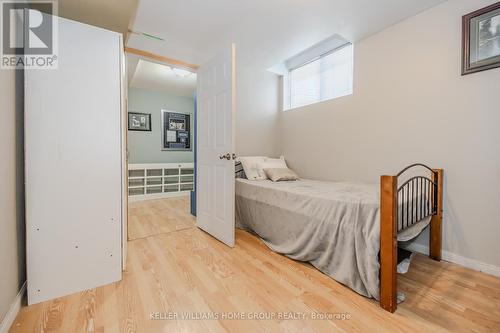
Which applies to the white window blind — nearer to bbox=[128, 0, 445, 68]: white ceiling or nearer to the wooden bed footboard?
bbox=[128, 0, 445, 68]: white ceiling

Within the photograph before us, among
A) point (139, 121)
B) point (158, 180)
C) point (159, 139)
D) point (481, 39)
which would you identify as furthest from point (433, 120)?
point (139, 121)

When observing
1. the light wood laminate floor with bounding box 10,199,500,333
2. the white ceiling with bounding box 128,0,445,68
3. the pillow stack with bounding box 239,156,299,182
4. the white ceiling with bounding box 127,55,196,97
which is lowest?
the light wood laminate floor with bounding box 10,199,500,333

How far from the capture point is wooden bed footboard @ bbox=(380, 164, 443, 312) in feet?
4.24

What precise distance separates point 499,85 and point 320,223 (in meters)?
1.71

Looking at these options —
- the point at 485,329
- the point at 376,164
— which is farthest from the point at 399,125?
the point at 485,329

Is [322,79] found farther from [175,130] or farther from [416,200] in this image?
[175,130]

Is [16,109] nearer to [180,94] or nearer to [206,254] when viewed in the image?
[206,254]

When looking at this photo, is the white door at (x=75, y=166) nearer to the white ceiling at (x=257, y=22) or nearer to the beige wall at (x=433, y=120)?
the white ceiling at (x=257, y=22)

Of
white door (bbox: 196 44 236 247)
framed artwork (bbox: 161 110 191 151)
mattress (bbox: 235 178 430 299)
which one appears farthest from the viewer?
framed artwork (bbox: 161 110 191 151)

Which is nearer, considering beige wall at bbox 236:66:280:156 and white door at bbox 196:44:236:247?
white door at bbox 196:44:236:247

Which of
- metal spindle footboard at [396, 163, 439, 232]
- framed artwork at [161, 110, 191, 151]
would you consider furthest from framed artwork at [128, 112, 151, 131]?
metal spindle footboard at [396, 163, 439, 232]

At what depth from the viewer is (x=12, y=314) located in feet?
3.93

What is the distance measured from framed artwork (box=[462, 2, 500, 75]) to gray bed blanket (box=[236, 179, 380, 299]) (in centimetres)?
128

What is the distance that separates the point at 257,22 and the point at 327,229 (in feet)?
6.91
